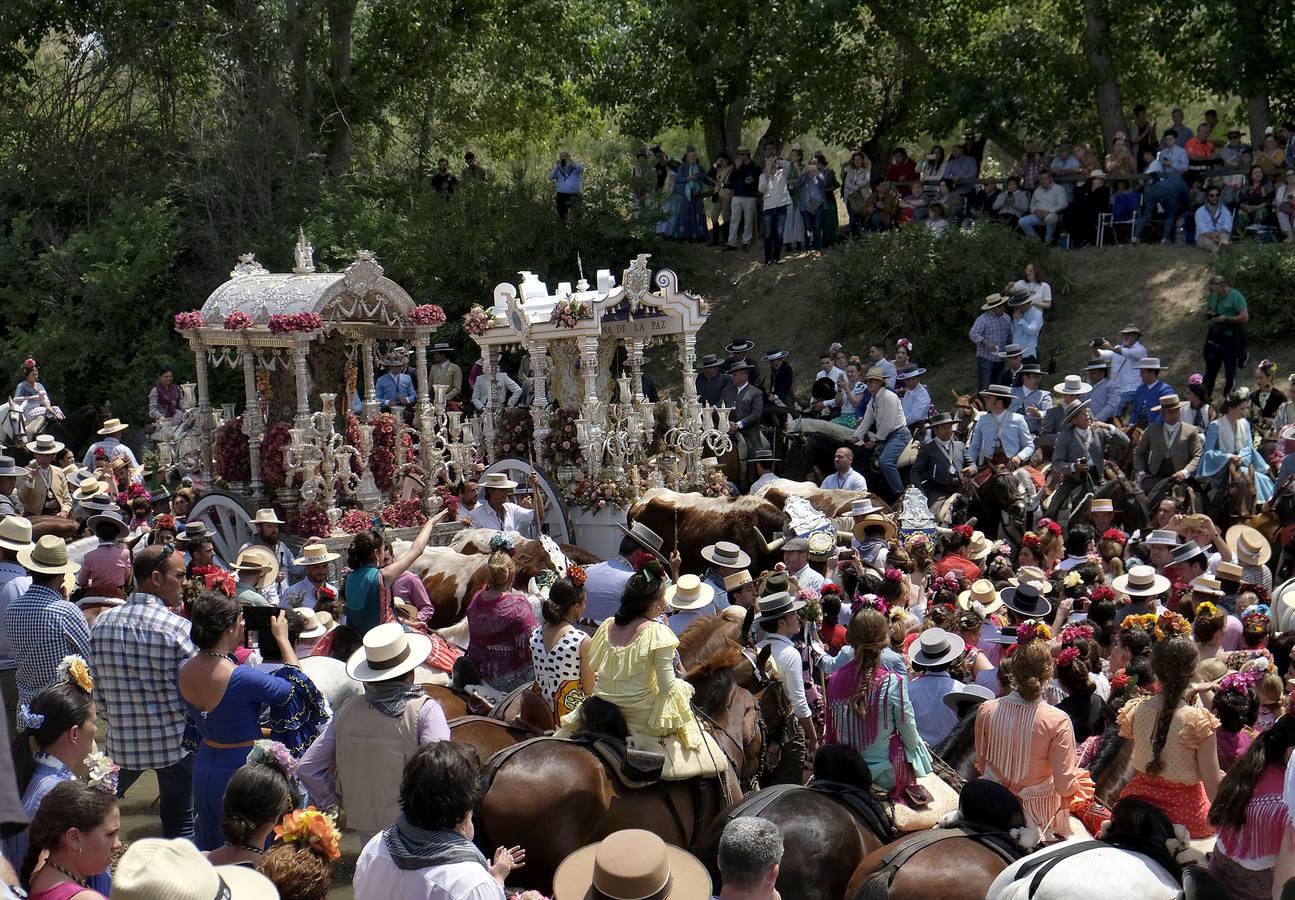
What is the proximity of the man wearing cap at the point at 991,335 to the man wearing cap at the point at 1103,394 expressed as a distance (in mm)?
2038

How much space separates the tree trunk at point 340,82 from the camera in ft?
89.8

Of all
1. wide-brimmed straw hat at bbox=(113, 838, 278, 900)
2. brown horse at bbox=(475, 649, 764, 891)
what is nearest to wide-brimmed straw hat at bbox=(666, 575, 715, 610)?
brown horse at bbox=(475, 649, 764, 891)

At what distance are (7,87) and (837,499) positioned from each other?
1971cm

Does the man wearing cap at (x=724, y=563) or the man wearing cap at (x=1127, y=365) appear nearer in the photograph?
the man wearing cap at (x=724, y=563)

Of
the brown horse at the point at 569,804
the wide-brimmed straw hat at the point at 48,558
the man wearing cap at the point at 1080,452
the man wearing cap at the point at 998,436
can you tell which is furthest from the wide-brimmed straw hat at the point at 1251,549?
the wide-brimmed straw hat at the point at 48,558

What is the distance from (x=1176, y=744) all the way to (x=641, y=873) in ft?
8.11

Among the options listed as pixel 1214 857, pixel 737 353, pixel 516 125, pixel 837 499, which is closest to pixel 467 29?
pixel 516 125

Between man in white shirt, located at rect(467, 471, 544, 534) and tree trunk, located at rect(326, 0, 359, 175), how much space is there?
15.7 meters

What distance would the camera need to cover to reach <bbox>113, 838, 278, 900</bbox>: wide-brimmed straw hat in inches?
156

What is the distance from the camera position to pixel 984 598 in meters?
8.93

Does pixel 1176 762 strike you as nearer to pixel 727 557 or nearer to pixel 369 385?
pixel 727 557

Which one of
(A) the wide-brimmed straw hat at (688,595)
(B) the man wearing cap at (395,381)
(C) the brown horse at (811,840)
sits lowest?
(C) the brown horse at (811,840)

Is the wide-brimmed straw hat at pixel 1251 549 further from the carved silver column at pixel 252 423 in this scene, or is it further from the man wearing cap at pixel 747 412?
the carved silver column at pixel 252 423

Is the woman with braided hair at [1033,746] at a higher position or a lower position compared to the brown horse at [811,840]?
higher
